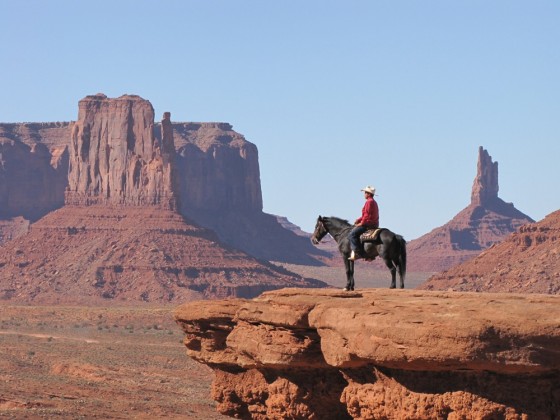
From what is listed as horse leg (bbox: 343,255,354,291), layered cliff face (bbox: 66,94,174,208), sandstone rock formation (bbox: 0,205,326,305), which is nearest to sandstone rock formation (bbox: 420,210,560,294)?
sandstone rock formation (bbox: 0,205,326,305)

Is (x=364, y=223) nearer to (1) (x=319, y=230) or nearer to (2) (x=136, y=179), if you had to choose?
(1) (x=319, y=230)

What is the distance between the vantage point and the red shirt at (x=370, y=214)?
2247 cm

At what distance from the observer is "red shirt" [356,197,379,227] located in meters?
22.5

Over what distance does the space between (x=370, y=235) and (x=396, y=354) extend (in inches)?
180

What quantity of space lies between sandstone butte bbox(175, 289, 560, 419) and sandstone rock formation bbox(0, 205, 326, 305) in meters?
101

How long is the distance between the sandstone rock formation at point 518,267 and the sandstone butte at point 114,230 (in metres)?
27.0

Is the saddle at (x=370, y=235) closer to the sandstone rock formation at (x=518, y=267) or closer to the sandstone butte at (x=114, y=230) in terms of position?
the sandstone rock formation at (x=518, y=267)

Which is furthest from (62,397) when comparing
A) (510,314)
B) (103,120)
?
(103,120)

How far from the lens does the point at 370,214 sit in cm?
2252

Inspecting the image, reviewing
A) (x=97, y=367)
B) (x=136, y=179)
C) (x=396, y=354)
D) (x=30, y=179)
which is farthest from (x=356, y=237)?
(x=30, y=179)

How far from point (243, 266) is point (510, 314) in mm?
114963

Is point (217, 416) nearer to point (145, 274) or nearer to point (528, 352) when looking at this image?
point (528, 352)

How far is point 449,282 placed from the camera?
96188 mm

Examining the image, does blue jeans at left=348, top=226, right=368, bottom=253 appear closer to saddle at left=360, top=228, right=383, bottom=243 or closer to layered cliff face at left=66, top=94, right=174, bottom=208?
saddle at left=360, top=228, right=383, bottom=243
